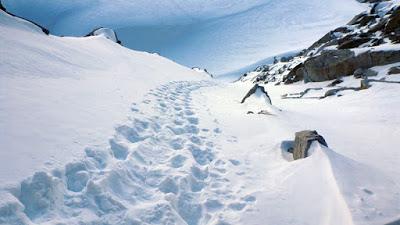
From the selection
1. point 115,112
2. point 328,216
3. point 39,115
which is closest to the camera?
point 328,216

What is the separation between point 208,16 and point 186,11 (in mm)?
7609

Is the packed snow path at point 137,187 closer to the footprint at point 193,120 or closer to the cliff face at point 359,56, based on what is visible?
the footprint at point 193,120

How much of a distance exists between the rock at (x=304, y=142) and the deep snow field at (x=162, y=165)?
182 millimetres

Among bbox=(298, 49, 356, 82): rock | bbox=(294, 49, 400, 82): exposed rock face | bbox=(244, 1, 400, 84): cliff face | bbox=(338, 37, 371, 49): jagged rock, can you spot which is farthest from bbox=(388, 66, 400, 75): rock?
bbox=(338, 37, 371, 49): jagged rock

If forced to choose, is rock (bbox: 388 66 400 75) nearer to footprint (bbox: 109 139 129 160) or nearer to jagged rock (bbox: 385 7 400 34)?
jagged rock (bbox: 385 7 400 34)

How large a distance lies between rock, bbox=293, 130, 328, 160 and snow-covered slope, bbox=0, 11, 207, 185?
3.38 m

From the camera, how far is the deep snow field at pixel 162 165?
14.0 feet

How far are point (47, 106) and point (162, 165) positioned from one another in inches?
102

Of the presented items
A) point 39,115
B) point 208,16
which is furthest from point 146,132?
point 208,16

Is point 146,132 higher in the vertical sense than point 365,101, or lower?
higher

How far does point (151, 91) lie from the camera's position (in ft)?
41.6

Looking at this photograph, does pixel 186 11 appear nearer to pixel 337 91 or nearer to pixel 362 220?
pixel 337 91

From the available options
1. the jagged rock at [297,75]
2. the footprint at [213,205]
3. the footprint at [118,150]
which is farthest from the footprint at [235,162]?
the jagged rock at [297,75]

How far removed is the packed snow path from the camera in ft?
13.3
